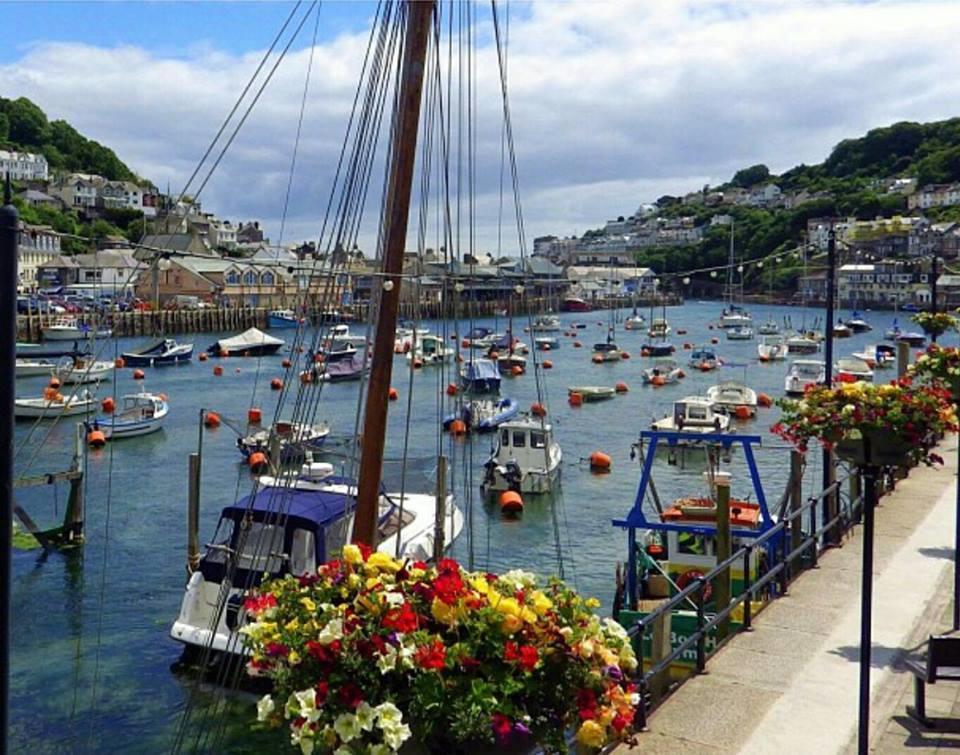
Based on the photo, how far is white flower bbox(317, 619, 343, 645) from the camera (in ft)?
13.8

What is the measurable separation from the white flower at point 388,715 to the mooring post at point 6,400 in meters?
1.34

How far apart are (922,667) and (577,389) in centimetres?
5147

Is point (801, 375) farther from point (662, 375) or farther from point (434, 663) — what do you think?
point (434, 663)

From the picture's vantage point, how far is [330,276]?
33.8ft

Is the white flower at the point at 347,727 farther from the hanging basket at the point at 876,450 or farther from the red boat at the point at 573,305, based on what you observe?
the red boat at the point at 573,305

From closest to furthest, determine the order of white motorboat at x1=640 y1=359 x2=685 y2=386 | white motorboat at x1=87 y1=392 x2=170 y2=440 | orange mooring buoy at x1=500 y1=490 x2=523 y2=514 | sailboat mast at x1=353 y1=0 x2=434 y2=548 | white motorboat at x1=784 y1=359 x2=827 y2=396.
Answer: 1. sailboat mast at x1=353 y1=0 x2=434 y2=548
2. orange mooring buoy at x1=500 y1=490 x2=523 y2=514
3. white motorboat at x1=87 y1=392 x2=170 y2=440
4. white motorboat at x1=784 y1=359 x2=827 y2=396
5. white motorboat at x1=640 y1=359 x2=685 y2=386

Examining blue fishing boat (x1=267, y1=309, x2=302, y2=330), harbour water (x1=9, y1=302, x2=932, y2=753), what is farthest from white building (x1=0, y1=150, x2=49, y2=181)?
harbour water (x1=9, y1=302, x2=932, y2=753)

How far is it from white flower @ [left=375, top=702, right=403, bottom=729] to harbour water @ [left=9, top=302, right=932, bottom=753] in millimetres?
5605

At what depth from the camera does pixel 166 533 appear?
93.0ft

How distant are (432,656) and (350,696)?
35 centimetres

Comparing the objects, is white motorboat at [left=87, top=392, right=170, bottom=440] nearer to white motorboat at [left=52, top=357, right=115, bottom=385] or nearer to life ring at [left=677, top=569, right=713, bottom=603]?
white motorboat at [left=52, top=357, right=115, bottom=385]

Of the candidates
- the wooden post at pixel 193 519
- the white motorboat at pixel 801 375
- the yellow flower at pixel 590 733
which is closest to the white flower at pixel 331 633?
the yellow flower at pixel 590 733

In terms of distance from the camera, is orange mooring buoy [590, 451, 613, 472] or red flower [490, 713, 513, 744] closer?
red flower [490, 713, 513, 744]

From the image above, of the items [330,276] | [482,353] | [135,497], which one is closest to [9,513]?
[330,276]
